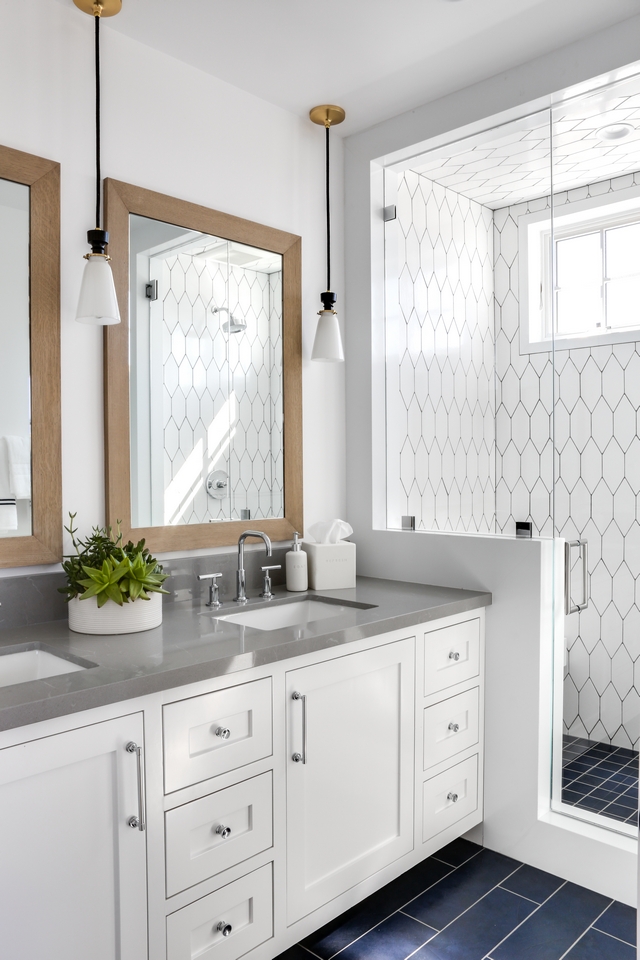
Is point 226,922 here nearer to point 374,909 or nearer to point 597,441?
point 374,909

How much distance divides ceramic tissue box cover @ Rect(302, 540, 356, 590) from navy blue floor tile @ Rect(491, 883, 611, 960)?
3.50ft

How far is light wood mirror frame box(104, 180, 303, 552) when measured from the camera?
1947 millimetres

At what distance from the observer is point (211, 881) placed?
1452mm

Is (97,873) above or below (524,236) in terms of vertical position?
below

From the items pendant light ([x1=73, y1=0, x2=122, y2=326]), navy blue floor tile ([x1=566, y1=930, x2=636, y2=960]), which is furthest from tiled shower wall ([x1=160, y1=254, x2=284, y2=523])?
navy blue floor tile ([x1=566, y1=930, x2=636, y2=960])

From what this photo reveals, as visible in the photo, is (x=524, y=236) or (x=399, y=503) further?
(x=399, y=503)

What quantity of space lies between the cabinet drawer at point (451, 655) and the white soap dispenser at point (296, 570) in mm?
472

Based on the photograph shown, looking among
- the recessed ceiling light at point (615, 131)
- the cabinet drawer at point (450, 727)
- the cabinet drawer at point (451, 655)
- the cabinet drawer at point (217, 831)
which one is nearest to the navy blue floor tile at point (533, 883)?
the cabinet drawer at point (450, 727)

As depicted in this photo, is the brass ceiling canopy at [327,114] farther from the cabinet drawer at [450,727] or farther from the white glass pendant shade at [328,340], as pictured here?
the cabinet drawer at [450,727]

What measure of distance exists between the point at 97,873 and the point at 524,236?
89.5 inches

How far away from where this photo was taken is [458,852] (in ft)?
7.36

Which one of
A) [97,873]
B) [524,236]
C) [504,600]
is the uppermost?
[524,236]

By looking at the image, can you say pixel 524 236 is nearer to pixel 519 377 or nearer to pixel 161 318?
pixel 519 377

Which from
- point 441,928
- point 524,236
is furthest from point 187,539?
point 524,236
